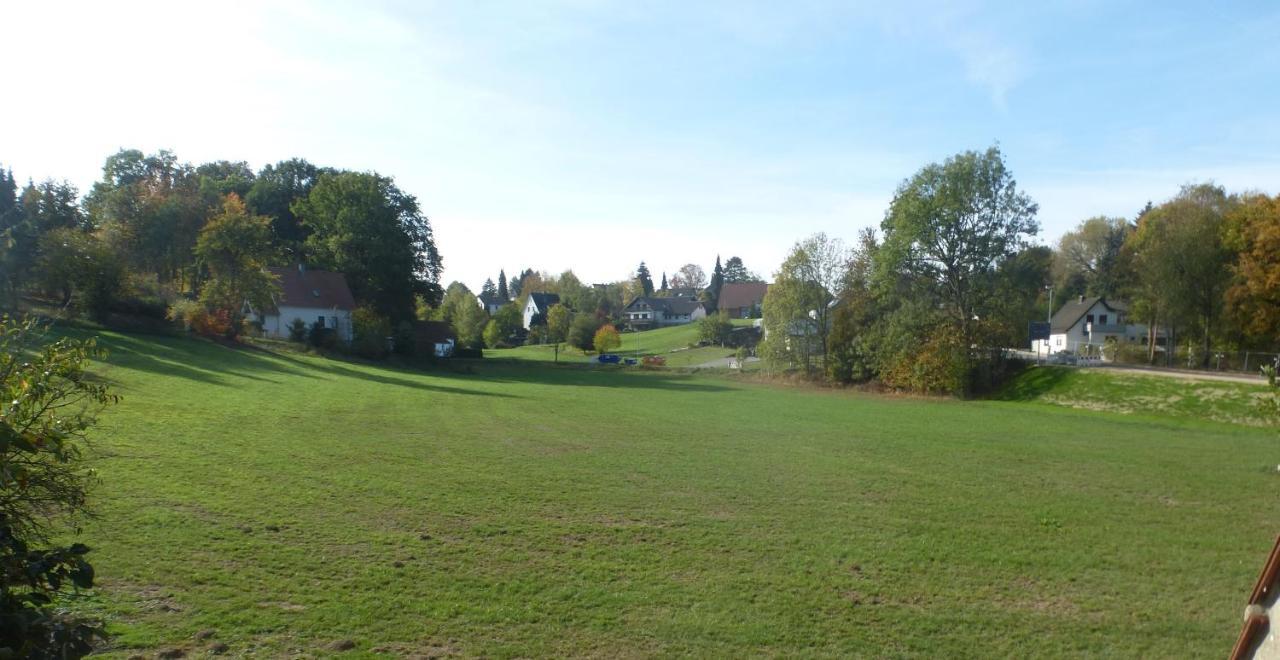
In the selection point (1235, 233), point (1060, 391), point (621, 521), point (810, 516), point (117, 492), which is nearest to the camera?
point (117, 492)

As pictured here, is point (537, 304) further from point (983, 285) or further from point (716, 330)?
point (983, 285)

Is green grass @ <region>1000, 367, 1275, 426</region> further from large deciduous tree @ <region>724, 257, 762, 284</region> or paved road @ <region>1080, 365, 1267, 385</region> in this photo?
large deciduous tree @ <region>724, 257, 762, 284</region>

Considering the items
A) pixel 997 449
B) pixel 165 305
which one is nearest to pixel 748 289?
pixel 165 305

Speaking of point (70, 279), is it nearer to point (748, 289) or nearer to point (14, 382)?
point (14, 382)

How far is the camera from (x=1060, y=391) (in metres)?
43.4

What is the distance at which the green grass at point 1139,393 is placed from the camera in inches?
1326

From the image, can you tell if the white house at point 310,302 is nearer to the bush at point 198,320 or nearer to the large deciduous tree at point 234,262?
the large deciduous tree at point 234,262

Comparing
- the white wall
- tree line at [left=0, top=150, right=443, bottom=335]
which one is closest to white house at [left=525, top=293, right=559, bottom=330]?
tree line at [left=0, top=150, right=443, bottom=335]

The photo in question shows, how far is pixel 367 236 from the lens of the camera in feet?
217

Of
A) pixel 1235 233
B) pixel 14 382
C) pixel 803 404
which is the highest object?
pixel 1235 233

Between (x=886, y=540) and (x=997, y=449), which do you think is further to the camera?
(x=997, y=449)

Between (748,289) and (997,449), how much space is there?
109642 millimetres

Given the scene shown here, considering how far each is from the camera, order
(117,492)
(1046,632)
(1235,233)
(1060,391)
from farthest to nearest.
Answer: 1. (1235,233)
2. (1060,391)
3. (117,492)
4. (1046,632)

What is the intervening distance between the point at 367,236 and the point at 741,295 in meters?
78.8
